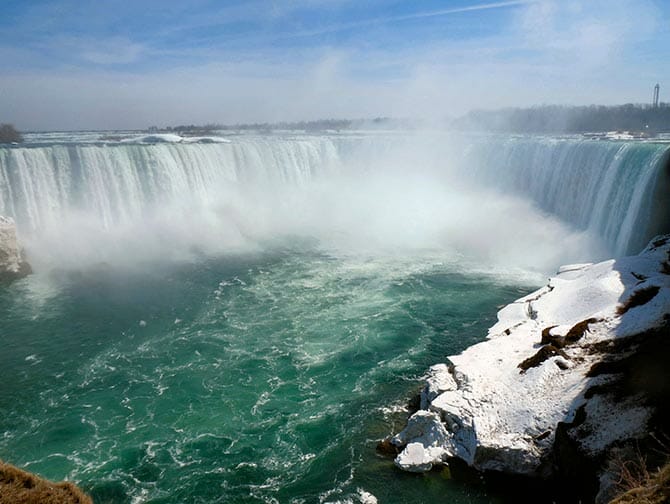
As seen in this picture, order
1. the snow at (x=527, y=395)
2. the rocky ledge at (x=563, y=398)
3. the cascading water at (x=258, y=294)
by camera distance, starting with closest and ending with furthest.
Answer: the rocky ledge at (x=563, y=398)
the snow at (x=527, y=395)
the cascading water at (x=258, y=294)

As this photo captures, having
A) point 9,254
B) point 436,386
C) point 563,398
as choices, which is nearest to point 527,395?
point 563,398

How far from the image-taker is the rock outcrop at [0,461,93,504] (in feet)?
17.1

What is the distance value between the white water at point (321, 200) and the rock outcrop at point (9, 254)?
41.4 inches

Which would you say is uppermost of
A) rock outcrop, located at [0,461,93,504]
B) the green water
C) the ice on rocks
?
rock outcrop, located at [0,461,93,504]

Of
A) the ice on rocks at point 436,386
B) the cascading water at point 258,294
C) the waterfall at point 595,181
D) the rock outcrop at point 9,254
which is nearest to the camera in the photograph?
the cascading water at point 258,294

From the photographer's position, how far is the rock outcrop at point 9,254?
1733cm

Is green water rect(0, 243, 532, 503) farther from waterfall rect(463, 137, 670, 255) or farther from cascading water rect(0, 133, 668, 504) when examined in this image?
waterfall rect(463, 137, 670, 255)

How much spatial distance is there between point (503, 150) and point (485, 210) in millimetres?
4627

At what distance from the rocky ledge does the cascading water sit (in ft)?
2.44

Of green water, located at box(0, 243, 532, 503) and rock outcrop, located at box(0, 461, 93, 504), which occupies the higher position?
rock outcrop, located at box(0, 461, 93, 504)

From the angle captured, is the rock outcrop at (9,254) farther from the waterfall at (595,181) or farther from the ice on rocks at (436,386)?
the waterfall at (595,181)

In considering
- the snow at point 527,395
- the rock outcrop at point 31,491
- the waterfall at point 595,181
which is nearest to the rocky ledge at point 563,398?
the snow at point 527,395

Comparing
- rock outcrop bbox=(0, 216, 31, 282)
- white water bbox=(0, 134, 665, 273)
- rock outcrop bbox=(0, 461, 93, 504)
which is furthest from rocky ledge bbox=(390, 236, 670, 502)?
rock outcrop bbox=(0, 216, 31, 282)

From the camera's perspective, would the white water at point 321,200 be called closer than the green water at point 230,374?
No
